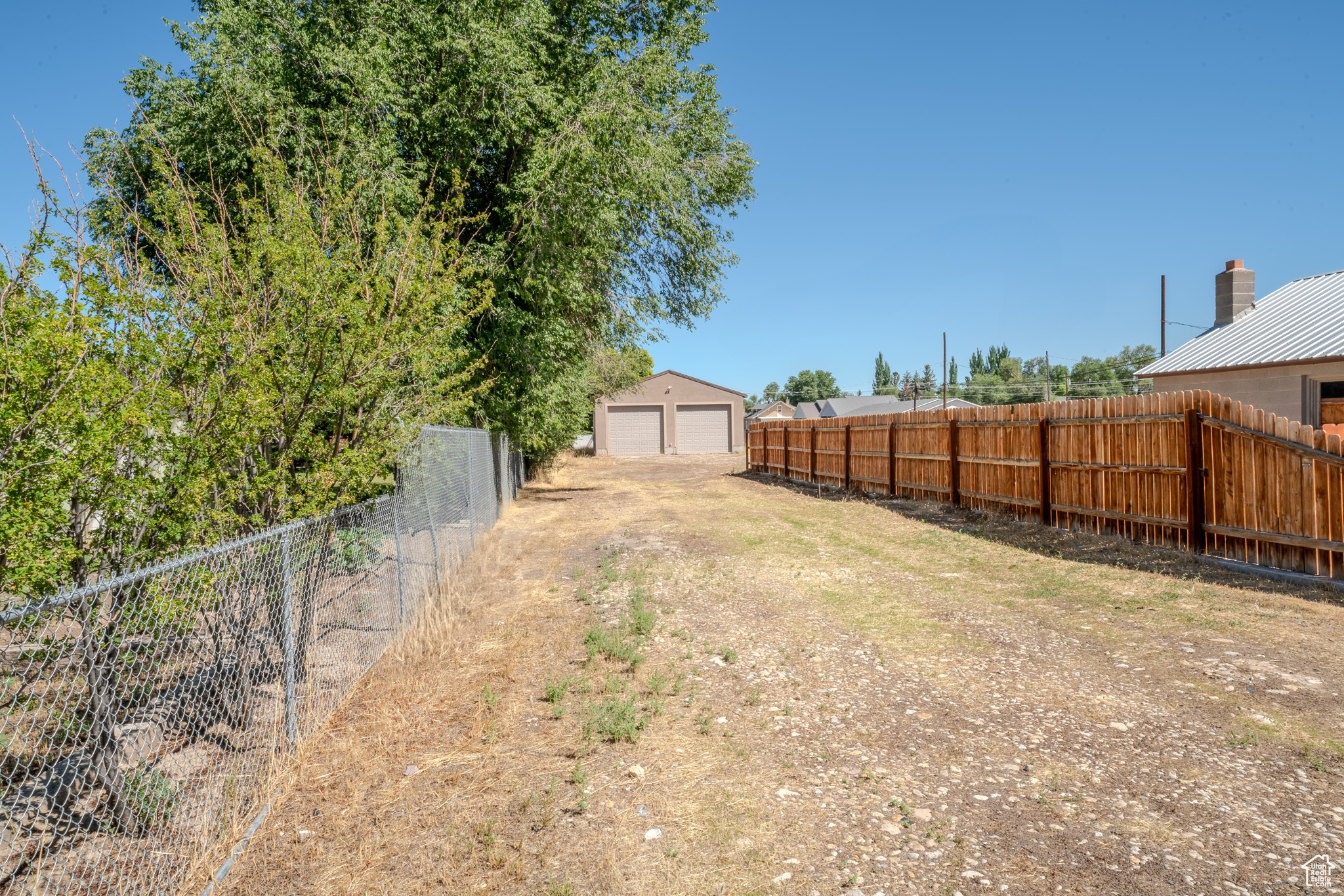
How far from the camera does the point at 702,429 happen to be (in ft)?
145

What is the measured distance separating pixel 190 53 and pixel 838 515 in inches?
542

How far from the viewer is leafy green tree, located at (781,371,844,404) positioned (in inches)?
5349

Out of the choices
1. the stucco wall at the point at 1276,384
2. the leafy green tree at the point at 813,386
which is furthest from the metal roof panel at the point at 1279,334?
the leafy green tree at the point at 813,386

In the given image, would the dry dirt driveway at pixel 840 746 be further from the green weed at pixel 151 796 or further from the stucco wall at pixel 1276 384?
the stucco wall at pixel 1276 384

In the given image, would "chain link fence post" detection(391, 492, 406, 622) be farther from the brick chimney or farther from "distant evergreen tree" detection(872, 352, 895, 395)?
"distant evergreen tree" detection(872, 352, 895, 395)

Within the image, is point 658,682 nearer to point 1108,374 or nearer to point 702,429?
point 702,429

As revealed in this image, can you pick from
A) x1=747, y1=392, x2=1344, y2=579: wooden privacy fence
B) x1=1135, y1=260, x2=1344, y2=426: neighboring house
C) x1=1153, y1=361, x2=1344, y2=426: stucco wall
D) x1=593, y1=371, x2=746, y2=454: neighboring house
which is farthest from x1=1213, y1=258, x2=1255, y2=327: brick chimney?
x1=593, y1=371, x2=746, y2=454: neighboring house

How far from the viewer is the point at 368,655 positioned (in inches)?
226

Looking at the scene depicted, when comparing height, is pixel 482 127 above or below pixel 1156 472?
above

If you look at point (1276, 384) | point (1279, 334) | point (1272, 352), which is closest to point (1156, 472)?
point (1276, 384)

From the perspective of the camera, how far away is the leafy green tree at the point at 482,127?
11.0m

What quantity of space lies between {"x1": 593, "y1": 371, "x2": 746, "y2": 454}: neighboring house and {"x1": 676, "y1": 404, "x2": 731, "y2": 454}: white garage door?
0.04m

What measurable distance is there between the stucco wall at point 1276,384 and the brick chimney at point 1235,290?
3.53 meters

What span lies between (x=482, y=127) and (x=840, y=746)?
1233 centimetres
